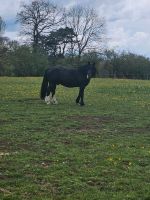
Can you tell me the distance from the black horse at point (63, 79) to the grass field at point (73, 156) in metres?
3.77

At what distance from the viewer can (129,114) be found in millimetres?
19578

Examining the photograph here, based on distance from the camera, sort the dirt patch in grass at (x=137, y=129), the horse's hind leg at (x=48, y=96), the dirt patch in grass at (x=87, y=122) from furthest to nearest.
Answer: the horse's hind leg at (x=48, y=96)
the dirt patch in grass at (x=87, y=122)
the dirt patch in grass at (x=137, y=129)

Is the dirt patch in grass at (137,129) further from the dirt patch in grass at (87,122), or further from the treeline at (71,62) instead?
the treeline at (71,62)

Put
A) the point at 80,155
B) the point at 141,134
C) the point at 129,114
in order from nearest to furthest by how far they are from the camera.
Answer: the point at 80,155 < the point at 141,134 < the point at 129,114

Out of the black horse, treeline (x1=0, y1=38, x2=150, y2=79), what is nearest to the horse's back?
the black horse

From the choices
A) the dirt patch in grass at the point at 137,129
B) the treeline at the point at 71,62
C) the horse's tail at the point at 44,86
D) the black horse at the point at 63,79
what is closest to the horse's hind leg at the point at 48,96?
the black horse at the point at 63,79

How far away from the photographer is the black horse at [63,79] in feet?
74.3

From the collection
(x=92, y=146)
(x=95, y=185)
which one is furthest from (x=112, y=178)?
(x=92, y=146)

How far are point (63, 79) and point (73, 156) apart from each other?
12.8 m

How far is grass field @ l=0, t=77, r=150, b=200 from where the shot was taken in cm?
786

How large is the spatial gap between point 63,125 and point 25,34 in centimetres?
6515

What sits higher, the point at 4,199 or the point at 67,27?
the point at 67,27

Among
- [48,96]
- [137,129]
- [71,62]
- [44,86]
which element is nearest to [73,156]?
[137,129]

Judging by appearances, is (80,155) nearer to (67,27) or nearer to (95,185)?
(95,185)
